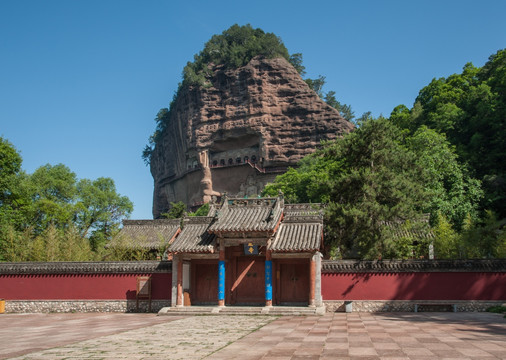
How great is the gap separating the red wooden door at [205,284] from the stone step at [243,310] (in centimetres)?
129

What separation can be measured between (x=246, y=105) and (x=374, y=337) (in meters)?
47.1

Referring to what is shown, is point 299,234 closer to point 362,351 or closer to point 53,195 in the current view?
point 362,351

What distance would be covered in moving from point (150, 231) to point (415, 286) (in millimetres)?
20280

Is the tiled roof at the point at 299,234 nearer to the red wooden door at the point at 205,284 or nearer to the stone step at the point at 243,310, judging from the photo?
the stone step at the point at 243,310

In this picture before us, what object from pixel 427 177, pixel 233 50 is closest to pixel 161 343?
pixel 427 177

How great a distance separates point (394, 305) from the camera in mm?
17359

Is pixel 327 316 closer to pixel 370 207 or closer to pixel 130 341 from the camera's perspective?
pixel 370 207

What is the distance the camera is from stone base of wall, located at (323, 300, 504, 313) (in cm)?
1661

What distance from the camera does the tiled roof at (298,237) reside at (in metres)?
17.7

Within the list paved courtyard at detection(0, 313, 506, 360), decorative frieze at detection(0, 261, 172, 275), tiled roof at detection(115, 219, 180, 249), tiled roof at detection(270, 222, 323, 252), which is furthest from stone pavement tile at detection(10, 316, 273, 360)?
tiled roof at detection(115, 219, 180, 249)

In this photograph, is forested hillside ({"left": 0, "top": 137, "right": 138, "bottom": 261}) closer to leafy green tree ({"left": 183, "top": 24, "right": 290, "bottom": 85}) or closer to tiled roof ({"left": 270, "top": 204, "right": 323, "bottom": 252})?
tiled roof ({"left": 270, "top": 204, "right": 323, "bottom": 252})

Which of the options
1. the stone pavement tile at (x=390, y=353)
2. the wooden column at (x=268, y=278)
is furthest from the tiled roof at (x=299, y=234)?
the stone pavement tile at (x=390, y=353)

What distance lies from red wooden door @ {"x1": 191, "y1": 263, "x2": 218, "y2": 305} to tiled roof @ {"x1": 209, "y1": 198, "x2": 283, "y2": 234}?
2257 millimetres

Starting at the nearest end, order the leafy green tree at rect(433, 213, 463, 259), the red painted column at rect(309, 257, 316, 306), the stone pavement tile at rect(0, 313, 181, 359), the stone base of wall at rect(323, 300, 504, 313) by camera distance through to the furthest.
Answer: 1. the stone pavement tile at rect(0, 313, 181, 359)
2. the stone base of wall at rect(323, 300, 504, 313)
3. the red painted column at rect(309, 257, 316, 306)
4. the leafy green tree at rect(433, 213, 463, 259)
